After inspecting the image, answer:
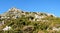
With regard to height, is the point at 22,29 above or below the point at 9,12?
below

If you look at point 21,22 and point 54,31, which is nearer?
point 54,31

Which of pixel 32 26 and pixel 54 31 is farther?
pixel 32 26

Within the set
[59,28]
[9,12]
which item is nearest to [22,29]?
[59,28]

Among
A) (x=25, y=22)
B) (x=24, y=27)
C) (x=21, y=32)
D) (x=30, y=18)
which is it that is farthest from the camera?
(x=30, y=18)

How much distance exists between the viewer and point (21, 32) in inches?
1267

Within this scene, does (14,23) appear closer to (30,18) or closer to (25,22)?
(25,22)

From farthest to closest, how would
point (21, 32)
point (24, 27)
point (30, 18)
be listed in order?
point (30, 18) < point (24, 27) < point (21, 32)

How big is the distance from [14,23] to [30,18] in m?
5.81

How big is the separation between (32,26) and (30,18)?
804 cm

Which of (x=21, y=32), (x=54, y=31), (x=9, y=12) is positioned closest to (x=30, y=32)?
(x=21, y=32)

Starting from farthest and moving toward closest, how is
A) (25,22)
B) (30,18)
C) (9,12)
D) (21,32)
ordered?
1. (9,12)
2. (30,18)
3. (25,22)
4. (21,32)

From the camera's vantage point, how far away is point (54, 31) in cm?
3272

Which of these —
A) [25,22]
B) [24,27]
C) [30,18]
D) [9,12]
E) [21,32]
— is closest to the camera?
[21,32]

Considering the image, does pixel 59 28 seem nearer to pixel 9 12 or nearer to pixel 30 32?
pixel 30 32
